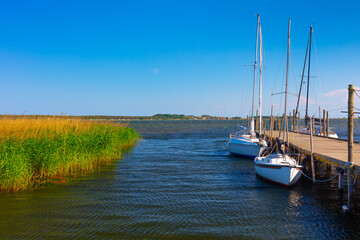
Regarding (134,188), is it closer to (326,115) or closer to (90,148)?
(90,148)

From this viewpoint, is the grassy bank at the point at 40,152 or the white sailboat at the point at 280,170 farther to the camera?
the white sailboat at the point at 280,170

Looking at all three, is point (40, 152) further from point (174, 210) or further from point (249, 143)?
point (249, 143)

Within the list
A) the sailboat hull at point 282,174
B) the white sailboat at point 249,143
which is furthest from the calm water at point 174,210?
the white sailboat at point 249,143

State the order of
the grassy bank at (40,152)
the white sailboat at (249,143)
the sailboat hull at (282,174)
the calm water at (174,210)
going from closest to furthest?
the calm water at (174,210) < the grassy bank at (40,152) < the sailboat hull at (282,174) < the white sailboat at (249,143)

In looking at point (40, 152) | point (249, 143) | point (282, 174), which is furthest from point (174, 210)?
point (249, 143)

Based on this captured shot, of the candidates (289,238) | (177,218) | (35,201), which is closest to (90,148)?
(35,201)

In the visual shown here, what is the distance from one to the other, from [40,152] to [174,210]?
747 centimetres

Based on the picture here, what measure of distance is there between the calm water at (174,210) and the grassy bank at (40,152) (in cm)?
94

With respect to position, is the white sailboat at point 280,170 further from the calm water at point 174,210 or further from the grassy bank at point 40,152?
the grassy bank at point 40,152

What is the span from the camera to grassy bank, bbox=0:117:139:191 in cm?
1199

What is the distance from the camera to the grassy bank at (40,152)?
39.3 feet

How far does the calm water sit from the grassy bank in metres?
0.94

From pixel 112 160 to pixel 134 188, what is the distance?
8.97 meters

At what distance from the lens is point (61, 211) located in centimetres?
1055
